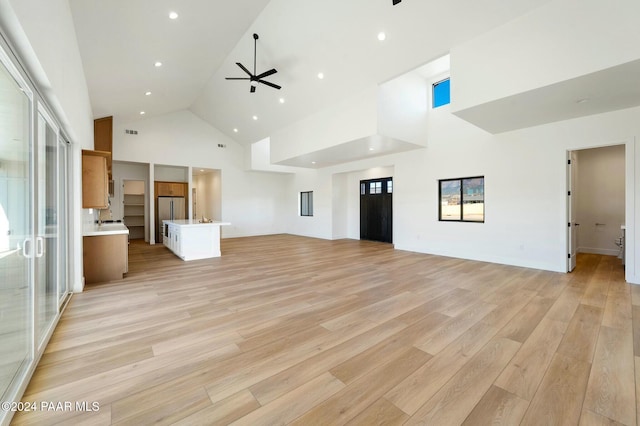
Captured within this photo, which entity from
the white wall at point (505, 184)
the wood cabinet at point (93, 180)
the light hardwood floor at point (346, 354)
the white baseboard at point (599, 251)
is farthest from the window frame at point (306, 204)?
the white baseboard at point (599, 251)

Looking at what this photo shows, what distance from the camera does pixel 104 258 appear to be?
4539 mm

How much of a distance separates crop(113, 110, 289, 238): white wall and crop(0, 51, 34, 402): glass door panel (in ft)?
26.1

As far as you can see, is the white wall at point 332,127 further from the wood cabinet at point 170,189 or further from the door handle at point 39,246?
the door handle at point 39,246

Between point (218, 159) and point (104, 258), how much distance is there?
22.1 ft

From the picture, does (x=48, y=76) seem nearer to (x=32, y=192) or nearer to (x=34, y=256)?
(x=32, y=192)

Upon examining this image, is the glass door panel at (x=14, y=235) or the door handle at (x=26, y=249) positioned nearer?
the glass door panel at (x=14, y=235)

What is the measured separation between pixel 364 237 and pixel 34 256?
29.2 ft

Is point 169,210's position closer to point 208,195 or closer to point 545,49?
point 208,195

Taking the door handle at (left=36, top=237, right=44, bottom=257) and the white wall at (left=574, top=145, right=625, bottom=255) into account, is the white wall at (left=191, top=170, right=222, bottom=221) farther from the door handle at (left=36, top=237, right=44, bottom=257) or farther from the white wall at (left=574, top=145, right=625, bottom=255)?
the white wall at (left=574, top=145, right=625, bottom=255)

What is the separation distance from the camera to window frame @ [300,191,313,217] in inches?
445

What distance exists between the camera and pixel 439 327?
275cm

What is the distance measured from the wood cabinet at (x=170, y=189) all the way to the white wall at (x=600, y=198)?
12.3 m

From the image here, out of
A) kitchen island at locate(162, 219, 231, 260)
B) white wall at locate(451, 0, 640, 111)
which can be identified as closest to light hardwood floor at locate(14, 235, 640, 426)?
kitchen island at locate(162, 219, 231, 260)

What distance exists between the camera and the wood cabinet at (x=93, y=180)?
13.3ft
